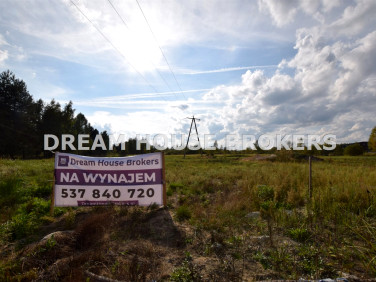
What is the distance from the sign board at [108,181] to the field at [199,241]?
29cm

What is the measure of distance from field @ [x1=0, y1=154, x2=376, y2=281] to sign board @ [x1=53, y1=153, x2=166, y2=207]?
29 centimetres

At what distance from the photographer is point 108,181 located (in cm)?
610

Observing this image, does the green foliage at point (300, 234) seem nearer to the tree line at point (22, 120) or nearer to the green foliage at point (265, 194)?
the green foliage at point (265, 194)

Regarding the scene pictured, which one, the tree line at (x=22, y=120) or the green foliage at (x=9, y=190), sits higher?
the tree line at (x=22, y=120)

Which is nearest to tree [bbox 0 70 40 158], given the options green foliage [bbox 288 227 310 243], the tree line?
the tree line

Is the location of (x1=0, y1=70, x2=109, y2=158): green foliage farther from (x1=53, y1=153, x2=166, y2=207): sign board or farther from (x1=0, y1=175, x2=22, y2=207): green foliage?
(x1=53, y1=153, x2=166, y2=207): sign board

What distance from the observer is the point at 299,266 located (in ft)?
10.5

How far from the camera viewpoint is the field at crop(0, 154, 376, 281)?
10.3 ft

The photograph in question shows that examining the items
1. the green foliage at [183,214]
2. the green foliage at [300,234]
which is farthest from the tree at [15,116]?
the green foliage at [300,234]

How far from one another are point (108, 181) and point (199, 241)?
126 inches

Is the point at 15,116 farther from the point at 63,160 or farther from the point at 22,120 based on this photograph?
the point at 63,160

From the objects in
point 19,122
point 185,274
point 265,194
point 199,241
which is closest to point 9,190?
point 199,241

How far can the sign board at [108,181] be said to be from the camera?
603 cm

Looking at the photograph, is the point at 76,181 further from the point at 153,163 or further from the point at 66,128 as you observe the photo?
the point at 66,128
